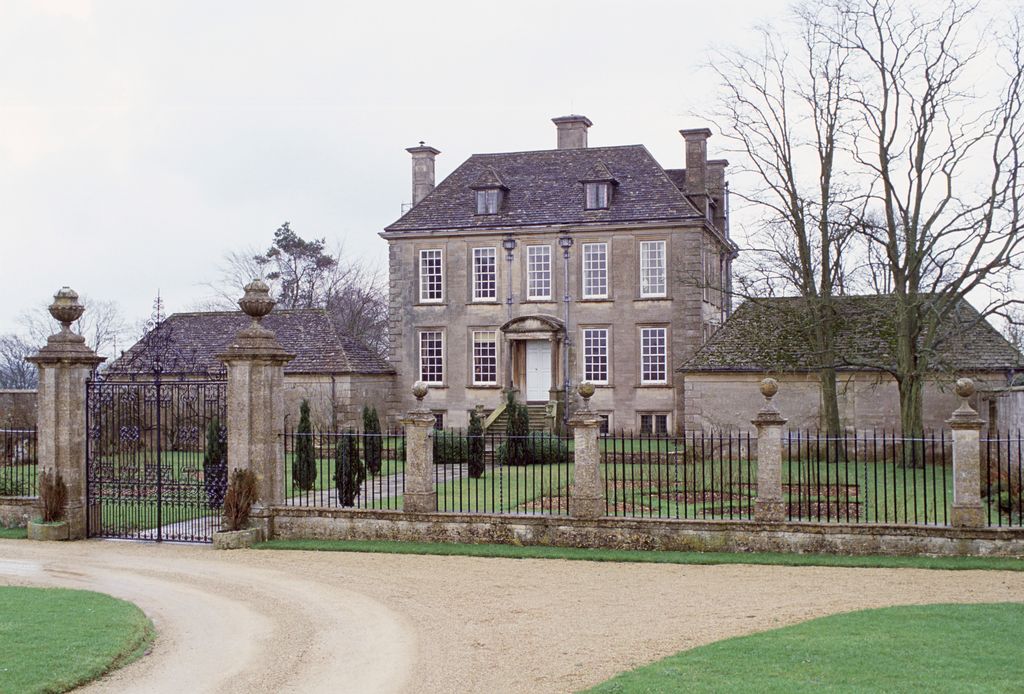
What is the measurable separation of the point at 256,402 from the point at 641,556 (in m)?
6.14

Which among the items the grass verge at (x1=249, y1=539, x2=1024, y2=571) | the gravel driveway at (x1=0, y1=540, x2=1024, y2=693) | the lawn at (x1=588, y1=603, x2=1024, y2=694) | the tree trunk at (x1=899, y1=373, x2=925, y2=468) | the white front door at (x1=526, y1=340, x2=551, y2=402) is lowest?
the gravel driveway at (x1=0, y1=540, x2=1024, y2=693)

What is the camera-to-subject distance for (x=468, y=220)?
39.8 m

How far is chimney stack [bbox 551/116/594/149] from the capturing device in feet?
138

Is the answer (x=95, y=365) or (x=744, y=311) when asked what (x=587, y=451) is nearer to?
(x=95, y=365)

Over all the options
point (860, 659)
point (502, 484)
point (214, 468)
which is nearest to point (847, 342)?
point (502, 484)

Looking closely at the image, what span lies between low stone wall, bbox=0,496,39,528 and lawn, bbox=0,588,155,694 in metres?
5.73

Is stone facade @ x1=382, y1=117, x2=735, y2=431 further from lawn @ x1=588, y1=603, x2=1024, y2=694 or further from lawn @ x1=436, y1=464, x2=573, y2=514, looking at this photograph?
lawn @ x1=588, y1=603, x2=1024, y2=694

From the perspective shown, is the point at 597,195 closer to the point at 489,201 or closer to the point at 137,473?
the point at 489,201

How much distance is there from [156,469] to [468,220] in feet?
77.9

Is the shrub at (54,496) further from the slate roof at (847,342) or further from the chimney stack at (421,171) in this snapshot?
the chimney stack at (421,171)

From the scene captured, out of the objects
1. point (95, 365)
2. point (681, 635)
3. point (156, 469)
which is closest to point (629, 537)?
point (681, 635)

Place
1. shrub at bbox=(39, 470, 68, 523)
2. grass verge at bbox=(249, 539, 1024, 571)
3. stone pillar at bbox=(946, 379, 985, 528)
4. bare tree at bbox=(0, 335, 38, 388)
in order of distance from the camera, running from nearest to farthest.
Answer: grass verge at bbox=(249, 539, 1024, 571), stone pillar at bbox=(946, 379, 985, 528), shrub at bbox=(39, 470, 68, 523), bare tree at bbox=(0, 335, 38, 388)

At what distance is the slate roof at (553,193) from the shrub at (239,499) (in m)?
24.0

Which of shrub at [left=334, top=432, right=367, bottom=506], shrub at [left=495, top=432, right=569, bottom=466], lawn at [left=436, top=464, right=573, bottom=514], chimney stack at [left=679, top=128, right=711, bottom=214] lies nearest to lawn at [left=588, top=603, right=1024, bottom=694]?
lawn at [left=436, top=464, right=573, bottom=514]
